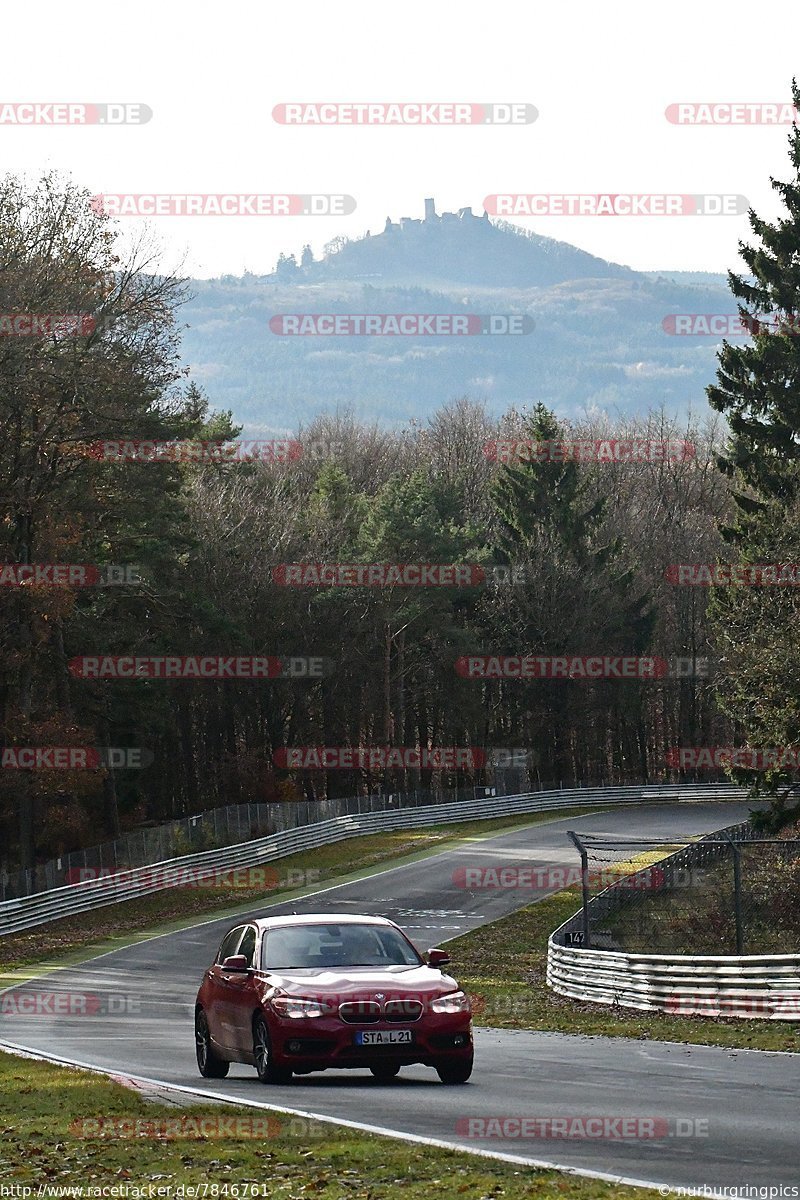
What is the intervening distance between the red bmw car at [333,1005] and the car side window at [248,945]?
2cm

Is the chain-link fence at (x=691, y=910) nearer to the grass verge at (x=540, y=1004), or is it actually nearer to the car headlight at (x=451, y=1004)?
the grass verge at (x=540, y=1004)

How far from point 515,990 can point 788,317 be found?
25162 millimetres

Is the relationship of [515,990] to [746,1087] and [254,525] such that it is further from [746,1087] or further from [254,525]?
[254,525]

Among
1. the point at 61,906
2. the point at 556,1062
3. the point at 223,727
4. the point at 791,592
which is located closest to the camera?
the point at 556,1062

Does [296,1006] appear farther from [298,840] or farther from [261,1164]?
[298,840]

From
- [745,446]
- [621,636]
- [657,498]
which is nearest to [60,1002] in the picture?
[745,446]

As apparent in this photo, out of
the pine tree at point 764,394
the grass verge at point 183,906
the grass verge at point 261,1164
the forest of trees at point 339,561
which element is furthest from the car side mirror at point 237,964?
the pine tree at point 764,394

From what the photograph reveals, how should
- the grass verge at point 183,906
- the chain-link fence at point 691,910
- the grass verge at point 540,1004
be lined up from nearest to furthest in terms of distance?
the grass verge at point 540,1004 → the chain-link fence at point 691,910 → the grass verge at point 183,906

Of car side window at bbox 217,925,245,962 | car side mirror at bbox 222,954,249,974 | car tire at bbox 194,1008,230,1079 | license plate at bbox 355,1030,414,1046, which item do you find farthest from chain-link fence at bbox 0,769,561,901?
license plate at bbox 355,1030,414,1046

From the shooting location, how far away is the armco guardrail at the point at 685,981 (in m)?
19.5

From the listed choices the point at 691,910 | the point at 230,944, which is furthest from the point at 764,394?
the point at 230,944

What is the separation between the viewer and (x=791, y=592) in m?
35.6

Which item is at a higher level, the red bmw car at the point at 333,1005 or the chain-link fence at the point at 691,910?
the red bmw car at the point at 333,1005

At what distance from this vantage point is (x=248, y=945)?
15008 mm
